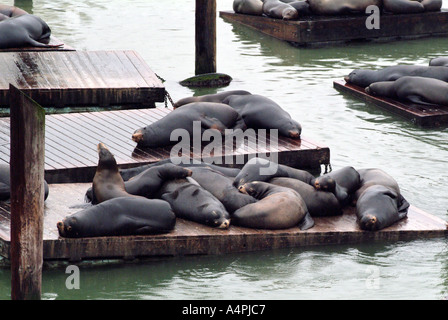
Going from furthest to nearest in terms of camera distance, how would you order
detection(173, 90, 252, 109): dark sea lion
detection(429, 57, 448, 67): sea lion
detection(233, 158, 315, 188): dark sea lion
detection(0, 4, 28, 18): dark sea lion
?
1. detection(0, 4, 28, 18): dark sea lion
2. detection(429, 57, 448, 67): sea lion
3. detection(173, 90, 252, 109): dark sea lion
4. detection(233, 158, 315, 188): dark sea lion

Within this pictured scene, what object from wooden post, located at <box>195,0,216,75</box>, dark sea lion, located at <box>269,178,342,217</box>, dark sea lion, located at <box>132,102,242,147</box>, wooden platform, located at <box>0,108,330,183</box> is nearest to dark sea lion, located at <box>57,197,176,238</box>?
dark sea lion, located at <box>269,178,342,217</box>

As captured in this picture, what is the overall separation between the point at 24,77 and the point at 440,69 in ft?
15.1

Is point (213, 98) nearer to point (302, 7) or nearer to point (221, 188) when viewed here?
point (221, 188)

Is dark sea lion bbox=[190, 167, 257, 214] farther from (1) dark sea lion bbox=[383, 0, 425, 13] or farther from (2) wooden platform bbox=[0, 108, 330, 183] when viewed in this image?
(1) dark sea lion bbox=[383, 0, 425, 13]

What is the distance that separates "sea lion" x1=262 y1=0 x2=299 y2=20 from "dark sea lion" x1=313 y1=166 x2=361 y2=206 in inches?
285

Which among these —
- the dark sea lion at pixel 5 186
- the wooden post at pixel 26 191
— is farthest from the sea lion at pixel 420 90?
the wooden post at pixel 26 191

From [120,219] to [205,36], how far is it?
19.0 feet

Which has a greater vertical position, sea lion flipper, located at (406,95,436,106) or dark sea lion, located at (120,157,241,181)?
dark sea lion, located at (120,157,241,181)

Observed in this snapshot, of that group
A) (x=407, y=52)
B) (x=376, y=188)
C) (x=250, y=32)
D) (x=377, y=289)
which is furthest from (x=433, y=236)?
(x=250, y=32)

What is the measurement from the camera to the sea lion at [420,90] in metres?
9.34

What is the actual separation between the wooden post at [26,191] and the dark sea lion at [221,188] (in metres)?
1.72

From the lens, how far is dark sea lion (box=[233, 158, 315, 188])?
632 cm

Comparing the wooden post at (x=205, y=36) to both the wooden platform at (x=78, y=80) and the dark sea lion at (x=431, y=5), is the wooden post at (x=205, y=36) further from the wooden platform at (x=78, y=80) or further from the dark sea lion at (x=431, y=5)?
the dark sea lion at (x=431, y=5)
